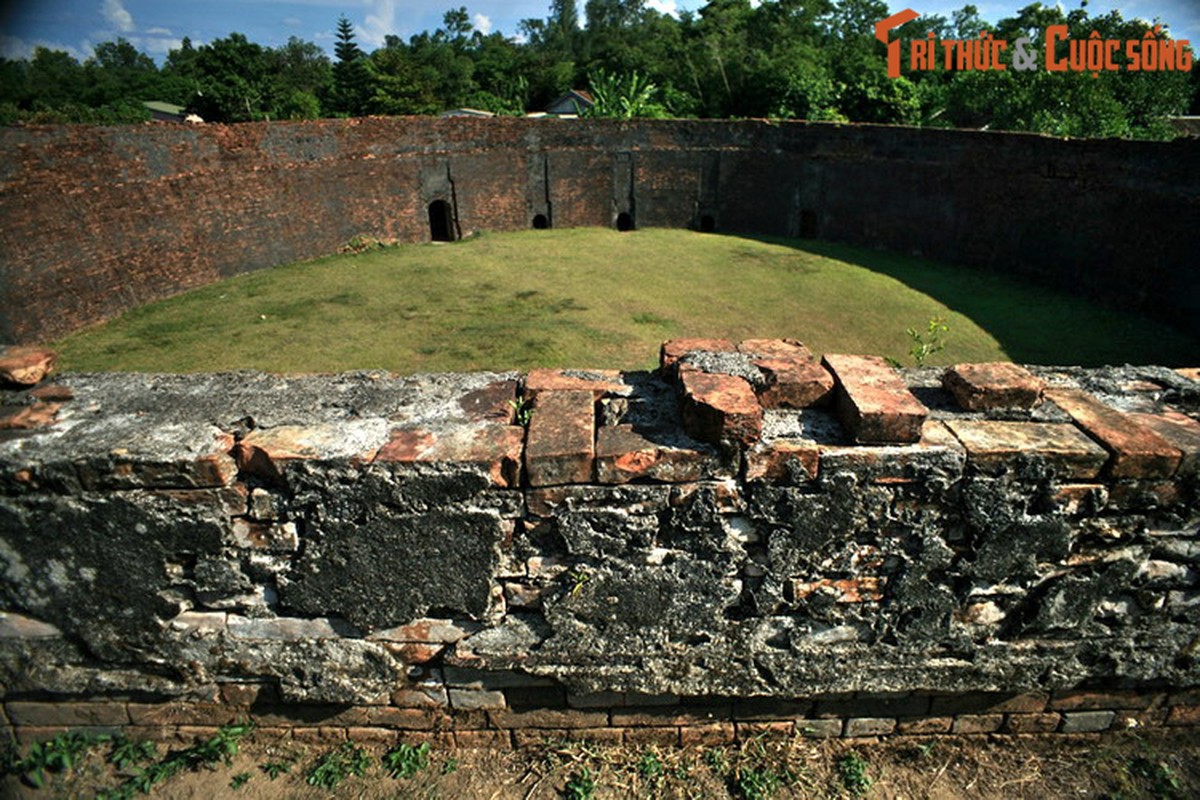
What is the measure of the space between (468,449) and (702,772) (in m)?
1.69

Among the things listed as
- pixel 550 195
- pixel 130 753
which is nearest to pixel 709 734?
pixel 130 753

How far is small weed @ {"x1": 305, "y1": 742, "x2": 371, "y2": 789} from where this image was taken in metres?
2.78

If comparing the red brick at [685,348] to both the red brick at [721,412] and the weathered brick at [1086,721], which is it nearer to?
the red brick at [721,412]

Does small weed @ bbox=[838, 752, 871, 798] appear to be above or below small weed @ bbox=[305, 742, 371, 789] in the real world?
below

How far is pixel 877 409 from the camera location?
2371 millimetres

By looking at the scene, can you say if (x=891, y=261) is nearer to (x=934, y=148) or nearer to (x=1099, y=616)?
(x=934, y=148)

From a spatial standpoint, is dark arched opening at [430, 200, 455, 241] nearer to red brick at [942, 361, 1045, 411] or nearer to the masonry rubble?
the masonry rubble

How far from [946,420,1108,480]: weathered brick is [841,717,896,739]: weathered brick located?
49.2 inches

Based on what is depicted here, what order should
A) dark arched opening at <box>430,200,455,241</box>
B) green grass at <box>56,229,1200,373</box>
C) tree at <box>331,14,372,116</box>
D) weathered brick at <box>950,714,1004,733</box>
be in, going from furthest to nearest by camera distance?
tree at <box>331,14,372,116</box>
dark arched opening at <box>430,200,455,241</box>
green grass at <box>56,229,1200,373</box>
weathered brick at <box>950,714,1004,733</box>

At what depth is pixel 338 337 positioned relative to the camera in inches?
391

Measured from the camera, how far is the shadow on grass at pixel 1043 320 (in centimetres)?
934

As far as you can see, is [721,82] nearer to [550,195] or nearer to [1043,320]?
[550,195]

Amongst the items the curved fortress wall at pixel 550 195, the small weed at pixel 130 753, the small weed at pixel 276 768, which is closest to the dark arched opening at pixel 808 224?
the curved fortress wall at pixel 550 195

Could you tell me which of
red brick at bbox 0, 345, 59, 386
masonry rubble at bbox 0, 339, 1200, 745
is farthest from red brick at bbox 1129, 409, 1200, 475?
A: red brick at bbox 0, 345, 59, 386
